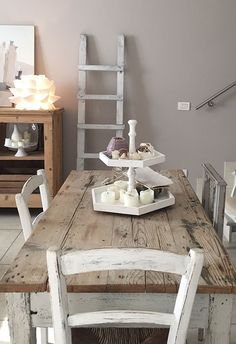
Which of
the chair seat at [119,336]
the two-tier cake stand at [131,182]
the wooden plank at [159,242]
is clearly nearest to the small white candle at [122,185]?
the two-tier cake stand at [131,182]

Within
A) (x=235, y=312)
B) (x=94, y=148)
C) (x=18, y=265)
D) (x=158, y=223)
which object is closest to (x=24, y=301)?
(x=18, y=265)

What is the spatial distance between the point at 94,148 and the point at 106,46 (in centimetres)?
96

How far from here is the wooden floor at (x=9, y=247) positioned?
6.39ft

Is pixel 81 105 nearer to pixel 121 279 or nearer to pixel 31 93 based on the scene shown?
pixel 31 93

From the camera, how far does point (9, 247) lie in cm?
296

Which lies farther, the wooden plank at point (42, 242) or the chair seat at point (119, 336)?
the chair seat at point (119, 336)

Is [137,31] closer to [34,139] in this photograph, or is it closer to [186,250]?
[34,139]

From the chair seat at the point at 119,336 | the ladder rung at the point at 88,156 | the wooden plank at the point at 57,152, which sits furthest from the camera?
the ladder rung at the point at 88,156

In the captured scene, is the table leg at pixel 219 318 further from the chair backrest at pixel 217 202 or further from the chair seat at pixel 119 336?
the chair backrest at pixel 217 202

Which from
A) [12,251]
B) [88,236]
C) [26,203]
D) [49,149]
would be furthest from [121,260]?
[49,149]

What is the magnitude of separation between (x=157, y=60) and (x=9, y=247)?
215cm

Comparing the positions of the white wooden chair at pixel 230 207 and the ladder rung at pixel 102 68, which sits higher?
the ladder rung at pixel 102 68

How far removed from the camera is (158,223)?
1531mm

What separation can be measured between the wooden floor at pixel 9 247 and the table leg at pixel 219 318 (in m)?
0.84
